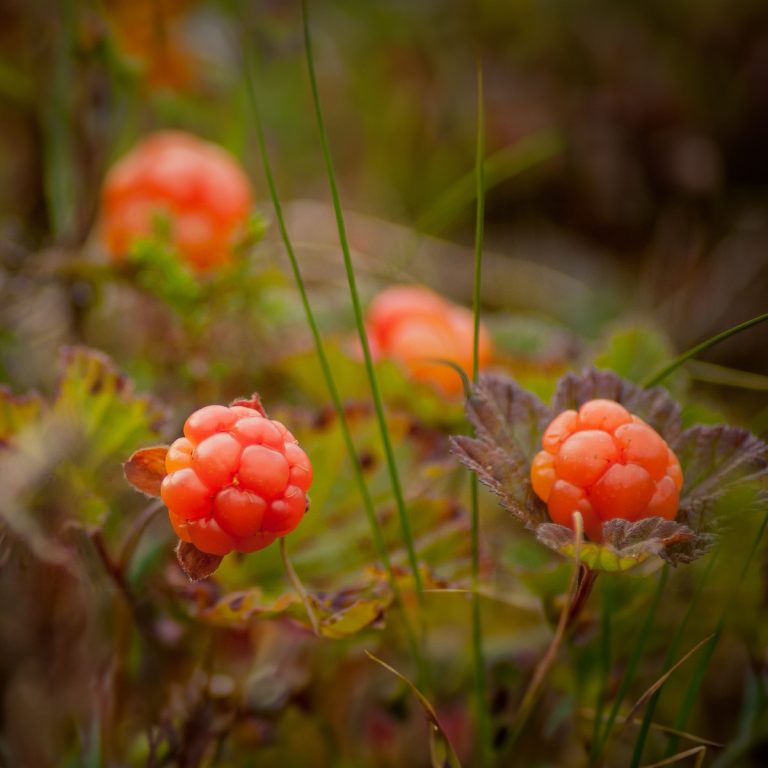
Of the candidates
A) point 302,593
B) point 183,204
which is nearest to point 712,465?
point 302,593

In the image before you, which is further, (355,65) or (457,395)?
(355,65)

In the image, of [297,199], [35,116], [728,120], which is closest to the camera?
[35,116]

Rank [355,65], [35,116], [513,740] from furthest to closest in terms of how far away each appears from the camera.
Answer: [355,65] < [35,116] < [513,740]

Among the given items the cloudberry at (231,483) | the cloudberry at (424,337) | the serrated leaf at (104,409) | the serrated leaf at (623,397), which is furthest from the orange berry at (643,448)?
the cloudberry at (424,337)

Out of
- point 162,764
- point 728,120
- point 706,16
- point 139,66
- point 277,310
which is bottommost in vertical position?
point 162,764

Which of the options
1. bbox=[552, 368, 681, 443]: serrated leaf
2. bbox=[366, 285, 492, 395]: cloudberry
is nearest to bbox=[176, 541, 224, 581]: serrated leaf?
bbox=[552, 368, 681, 443]: serrated leaf

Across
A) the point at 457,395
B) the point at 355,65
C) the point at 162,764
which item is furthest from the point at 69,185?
the point at 355,65

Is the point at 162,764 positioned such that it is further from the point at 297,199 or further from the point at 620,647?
the point at 297,199

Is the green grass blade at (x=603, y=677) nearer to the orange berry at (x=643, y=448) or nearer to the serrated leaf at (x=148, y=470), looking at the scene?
the orange berry at (x=643, y=448)

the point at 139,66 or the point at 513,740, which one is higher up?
the point at 139,66
